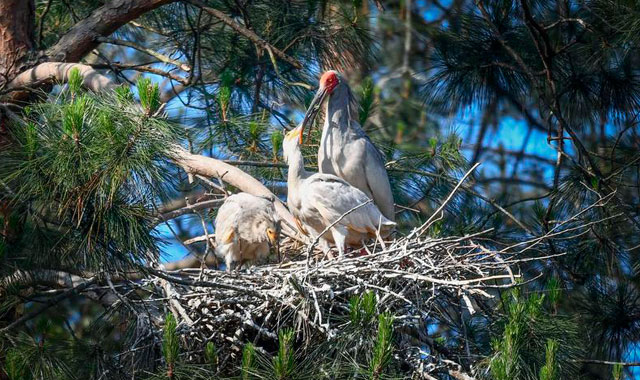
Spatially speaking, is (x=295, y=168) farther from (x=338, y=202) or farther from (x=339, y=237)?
(x=339, y=237)

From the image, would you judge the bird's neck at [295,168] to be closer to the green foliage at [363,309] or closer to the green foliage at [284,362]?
the green foliage at [363,309]

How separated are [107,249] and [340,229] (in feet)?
5.64

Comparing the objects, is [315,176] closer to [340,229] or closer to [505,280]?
[340,229]

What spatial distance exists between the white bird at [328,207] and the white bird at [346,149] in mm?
317

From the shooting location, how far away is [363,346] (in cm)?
484

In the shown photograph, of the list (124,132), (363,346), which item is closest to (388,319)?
(363,346)

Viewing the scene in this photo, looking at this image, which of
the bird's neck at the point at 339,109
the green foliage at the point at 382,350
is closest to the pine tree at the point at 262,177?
the green foliage at the point at 382,350

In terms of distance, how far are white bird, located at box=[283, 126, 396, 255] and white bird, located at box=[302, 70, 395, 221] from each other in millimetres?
317

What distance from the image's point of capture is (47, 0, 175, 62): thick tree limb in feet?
20.5

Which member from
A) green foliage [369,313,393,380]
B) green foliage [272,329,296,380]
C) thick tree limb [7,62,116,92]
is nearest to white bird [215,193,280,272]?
thick tree limb [7,62,116,92]

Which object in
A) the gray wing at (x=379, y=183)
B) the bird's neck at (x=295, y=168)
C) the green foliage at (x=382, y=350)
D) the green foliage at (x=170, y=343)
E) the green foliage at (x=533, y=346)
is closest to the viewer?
the green foliage at (x=382, y=350)

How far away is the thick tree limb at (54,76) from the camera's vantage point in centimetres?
559

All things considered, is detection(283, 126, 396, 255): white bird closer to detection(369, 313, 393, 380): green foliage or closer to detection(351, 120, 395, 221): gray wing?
detection(351, 120, 395, 221): gray wing

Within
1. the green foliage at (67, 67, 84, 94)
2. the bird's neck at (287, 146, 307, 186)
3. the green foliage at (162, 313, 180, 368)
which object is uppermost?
the bird's neck at (287, 146, 307, 186)
